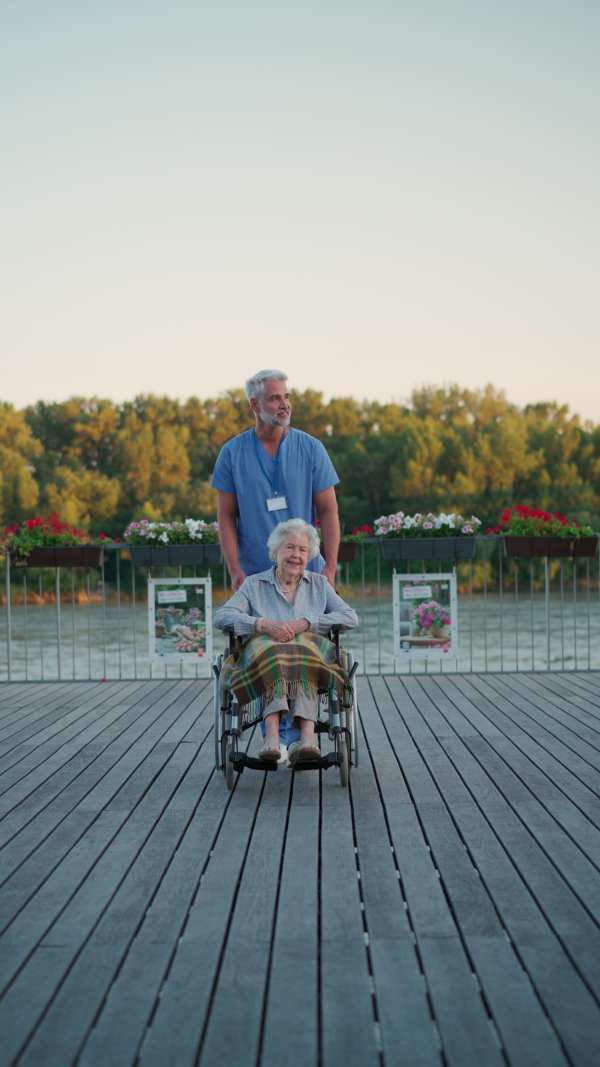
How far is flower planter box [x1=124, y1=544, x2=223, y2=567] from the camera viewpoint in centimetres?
541

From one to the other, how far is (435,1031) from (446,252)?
20.5 m

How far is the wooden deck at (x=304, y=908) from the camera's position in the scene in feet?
4.66

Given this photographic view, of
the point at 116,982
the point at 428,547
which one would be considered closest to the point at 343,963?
the point at 116,982

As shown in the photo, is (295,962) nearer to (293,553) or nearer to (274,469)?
(293,553)

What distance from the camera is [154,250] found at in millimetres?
19359

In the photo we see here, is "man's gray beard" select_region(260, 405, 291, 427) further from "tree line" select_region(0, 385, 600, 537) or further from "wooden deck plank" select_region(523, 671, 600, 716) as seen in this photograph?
"tree line" select_region(0, 385, 600, 537)

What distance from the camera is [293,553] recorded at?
315 cm

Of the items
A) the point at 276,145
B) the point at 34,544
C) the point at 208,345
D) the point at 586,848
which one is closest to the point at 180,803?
the point at 586,848

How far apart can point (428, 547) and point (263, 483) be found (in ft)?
7.51

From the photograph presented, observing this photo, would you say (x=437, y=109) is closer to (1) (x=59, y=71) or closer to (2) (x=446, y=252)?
(1) (x=59, y=71)

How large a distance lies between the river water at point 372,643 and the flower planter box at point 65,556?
92.4 inches

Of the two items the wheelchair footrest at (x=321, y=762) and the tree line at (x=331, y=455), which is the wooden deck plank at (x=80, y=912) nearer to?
the wheelchair footrest at (x=321, y=762)

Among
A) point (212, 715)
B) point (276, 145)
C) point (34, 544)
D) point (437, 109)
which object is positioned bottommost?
point (212, 715)

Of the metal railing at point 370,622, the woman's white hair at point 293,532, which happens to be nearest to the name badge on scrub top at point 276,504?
the woman's white hair at point 293,532
